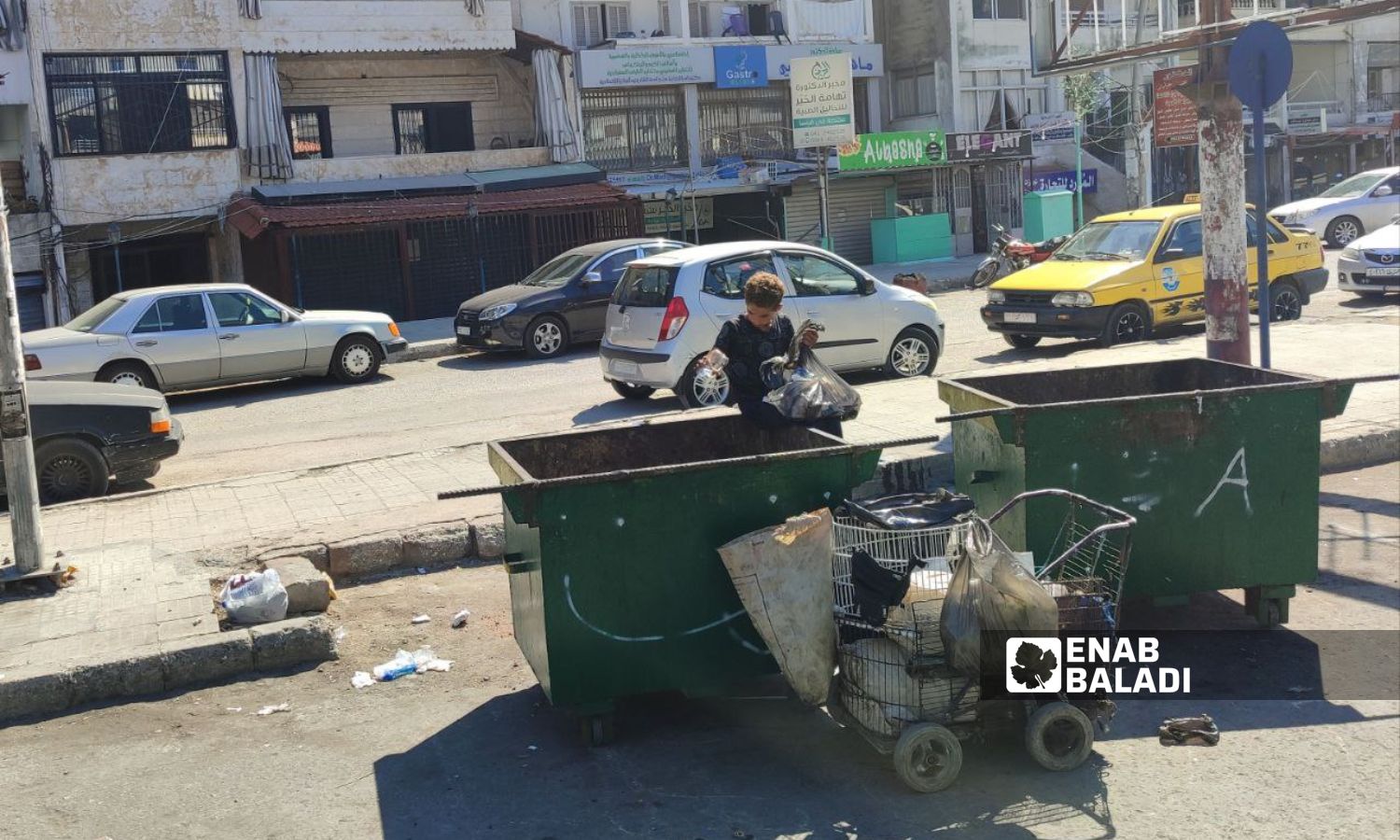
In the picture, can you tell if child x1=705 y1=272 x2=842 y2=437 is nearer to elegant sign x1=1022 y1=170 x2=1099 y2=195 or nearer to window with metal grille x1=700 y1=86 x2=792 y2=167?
window with metal grille x1=700 y1=86 x2=792 y2=167

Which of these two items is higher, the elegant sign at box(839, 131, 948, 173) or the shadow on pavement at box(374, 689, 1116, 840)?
the elegant sign at box(839, 131, 948, 173)

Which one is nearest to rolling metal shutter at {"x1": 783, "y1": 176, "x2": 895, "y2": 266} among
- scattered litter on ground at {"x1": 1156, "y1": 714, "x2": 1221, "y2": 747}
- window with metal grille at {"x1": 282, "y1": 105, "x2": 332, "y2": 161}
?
window with metal grille at {"x1": 282, "y1": 105, "x2": 332, "y2": 161}

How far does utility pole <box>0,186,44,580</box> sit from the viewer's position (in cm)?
777

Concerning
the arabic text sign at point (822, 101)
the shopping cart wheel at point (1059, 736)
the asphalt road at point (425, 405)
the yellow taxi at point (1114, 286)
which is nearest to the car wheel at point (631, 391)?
the asphalt road at point (425, 405)

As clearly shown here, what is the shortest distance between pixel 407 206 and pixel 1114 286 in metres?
14.6

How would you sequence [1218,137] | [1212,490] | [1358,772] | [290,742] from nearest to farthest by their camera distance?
[1358,772] < [290,742] < [1212,490] < [1218,137]

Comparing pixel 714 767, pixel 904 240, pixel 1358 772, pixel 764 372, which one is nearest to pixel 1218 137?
pixel 764 372

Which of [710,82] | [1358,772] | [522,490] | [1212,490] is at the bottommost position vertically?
[1358,772]

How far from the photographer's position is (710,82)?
33.8m

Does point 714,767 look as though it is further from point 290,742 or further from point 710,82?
point 710,82

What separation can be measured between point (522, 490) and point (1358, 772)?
3.40m

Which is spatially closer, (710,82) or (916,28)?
(710,82)

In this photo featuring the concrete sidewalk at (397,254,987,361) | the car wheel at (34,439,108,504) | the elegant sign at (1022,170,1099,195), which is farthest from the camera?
the elegant sign at (1022,170,1099,195)

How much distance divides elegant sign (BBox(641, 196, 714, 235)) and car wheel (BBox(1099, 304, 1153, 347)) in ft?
57.6
